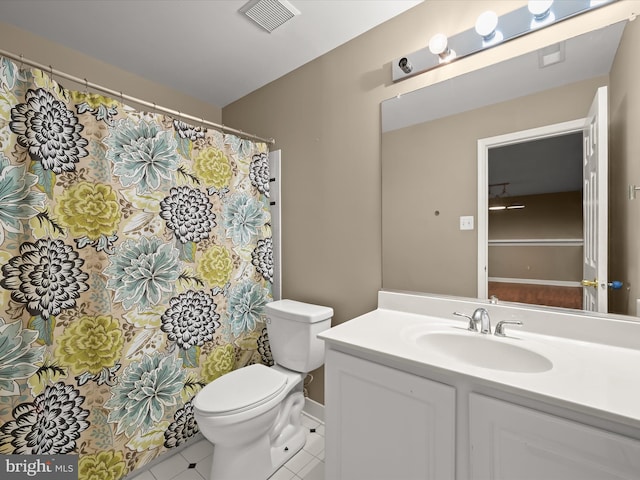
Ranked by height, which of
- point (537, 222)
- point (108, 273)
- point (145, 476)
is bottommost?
point (145, 476)

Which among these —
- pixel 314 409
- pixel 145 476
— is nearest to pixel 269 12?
pixel 314 409

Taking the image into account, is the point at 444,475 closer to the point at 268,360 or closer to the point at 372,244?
the point at 372,244

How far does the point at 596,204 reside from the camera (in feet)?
3.41

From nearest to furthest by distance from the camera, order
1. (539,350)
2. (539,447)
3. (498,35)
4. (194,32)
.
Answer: (539,447)
(539,350)
(498,35)
(194,32)

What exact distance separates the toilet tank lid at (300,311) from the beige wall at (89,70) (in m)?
1.77

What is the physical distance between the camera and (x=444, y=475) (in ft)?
2.84

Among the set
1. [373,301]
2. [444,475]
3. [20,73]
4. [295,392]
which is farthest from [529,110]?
[20,73]

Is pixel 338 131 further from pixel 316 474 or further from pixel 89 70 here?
pixel 316 474

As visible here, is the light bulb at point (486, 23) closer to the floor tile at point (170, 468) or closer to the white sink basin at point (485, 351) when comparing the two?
the white sink basin at point (485, 351)

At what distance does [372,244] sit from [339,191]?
40cm

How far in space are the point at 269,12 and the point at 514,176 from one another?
1.44m

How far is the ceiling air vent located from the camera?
4.65ft

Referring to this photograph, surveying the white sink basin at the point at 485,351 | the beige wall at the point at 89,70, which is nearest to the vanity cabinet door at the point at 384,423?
the white sink basin at the point at 485,351

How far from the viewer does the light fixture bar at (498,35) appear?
1104 mm
